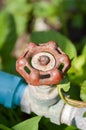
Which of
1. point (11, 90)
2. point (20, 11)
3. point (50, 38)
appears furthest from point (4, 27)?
point (20, 11)

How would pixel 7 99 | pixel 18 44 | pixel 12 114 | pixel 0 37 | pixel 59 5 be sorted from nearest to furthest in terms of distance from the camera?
pixel 7 99, pixel 12 114, pixel 0 37, pixel 59 5, pixel 18 44

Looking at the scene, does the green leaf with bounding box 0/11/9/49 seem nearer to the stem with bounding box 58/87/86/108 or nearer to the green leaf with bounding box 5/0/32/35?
the stem with bounding box 58/87/86/108

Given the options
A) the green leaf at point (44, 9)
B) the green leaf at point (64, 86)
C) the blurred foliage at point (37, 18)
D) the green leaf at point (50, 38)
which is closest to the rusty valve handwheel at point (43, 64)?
the green leaf at point (64, 86)

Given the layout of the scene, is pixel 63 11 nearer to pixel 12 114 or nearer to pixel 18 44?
pixel 18 44

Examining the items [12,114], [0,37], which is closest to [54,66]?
[12,114]

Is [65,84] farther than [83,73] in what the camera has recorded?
No

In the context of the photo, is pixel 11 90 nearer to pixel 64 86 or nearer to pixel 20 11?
pixel 64 86

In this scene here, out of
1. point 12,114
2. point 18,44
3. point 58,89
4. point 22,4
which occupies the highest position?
point 58,89
